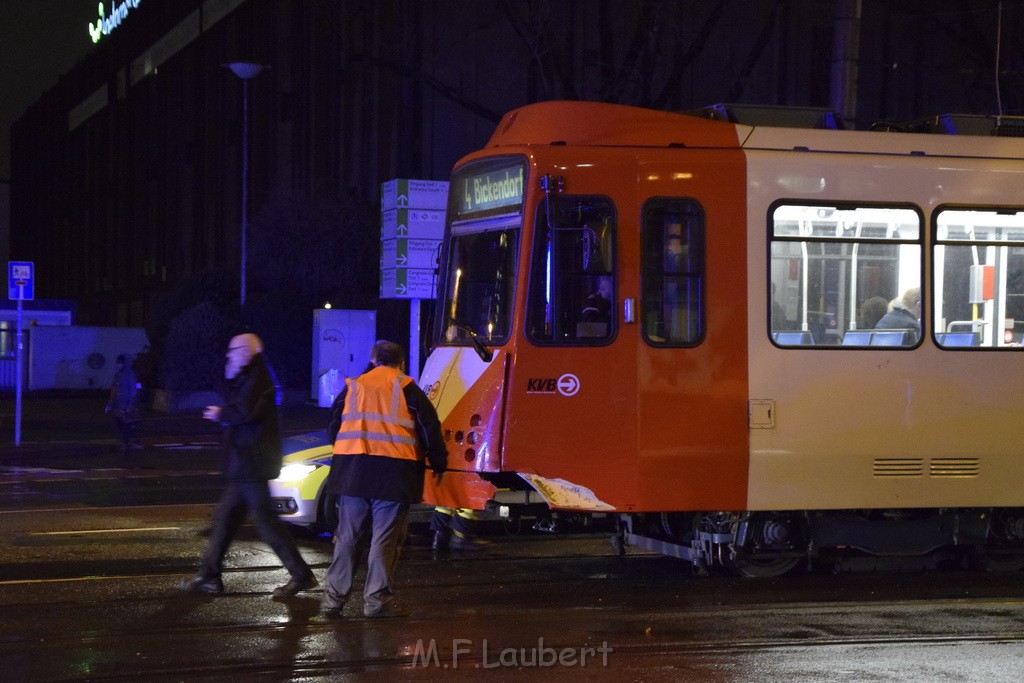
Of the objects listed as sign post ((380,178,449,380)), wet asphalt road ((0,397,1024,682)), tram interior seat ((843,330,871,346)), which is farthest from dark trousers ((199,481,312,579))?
sign post ((380,178,449,380))

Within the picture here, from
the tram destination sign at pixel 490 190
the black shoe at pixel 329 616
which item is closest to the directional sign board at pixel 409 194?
the tram destination sign at pixel 490 190

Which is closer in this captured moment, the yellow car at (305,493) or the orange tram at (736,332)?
the orange tram at (736,332)

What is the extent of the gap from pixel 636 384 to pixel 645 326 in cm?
42

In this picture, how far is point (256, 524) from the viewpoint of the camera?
28.6ft

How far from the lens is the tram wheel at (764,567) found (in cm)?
984

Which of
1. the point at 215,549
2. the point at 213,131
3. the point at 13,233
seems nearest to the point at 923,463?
the point at 215,549

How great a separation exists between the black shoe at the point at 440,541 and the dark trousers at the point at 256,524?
233 centimetres

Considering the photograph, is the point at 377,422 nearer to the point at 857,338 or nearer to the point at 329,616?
the point at 329,616

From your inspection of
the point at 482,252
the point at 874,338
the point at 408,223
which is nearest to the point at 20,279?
the point at 408,223

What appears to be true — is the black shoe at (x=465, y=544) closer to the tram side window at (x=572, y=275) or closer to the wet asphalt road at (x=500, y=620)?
the wet asphalt road at (x=500, y=620)

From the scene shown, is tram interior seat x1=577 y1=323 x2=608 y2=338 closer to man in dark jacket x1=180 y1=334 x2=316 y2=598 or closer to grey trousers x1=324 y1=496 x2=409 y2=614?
grey trousers x1=324 y1=496 x2=409 y2=614

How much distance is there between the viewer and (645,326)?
9.10 metres

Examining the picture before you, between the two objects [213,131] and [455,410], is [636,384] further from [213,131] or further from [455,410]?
[213,131]

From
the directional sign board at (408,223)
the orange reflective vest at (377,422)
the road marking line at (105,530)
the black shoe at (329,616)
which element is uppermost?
the directional sign board at (408,223)
